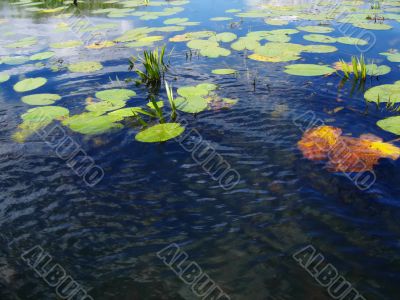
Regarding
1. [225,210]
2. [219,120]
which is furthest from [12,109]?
[225,210]

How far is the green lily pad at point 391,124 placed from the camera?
150 inches

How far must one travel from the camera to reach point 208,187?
10.6 feet

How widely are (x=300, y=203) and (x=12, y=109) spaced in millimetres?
4224

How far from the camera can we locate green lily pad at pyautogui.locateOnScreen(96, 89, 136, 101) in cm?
503

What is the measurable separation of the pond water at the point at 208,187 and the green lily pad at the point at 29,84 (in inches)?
1.8

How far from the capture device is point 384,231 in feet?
8.54

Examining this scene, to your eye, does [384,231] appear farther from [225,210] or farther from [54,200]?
[54,200]

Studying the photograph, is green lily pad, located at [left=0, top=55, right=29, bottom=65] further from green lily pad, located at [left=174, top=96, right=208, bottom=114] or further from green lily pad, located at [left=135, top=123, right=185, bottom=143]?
green lily pad, located at [left=135, top=123, right=185, bottom=143]

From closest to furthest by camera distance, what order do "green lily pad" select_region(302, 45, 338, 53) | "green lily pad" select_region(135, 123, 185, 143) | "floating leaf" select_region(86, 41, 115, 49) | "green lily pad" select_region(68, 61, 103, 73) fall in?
"green lily pad" select_region(135, 123, 185, 143), "green lily pad" select_region(68, 61, 103, 73), "green lily pad" select_region(302, 45, 338, 53), "floating leaf" select_region(86, 41, 115, 49)

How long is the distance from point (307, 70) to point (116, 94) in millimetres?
3104

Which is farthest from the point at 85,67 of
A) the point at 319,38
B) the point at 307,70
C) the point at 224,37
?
the point at 319,38

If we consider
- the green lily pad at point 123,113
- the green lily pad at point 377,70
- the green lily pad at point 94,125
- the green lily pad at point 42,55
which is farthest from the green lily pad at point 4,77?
the green lily pad at point 377,70

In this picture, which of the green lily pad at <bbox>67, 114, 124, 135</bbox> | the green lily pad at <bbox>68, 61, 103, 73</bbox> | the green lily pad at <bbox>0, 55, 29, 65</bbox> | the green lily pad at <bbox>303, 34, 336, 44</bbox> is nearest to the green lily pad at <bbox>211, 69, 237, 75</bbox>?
the green lily pad at <bbox>67, 114, 124, 135</bbox>

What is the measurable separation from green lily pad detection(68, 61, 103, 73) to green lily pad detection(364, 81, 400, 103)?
181 inches
